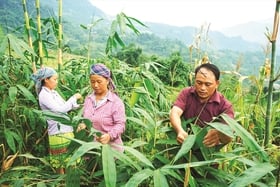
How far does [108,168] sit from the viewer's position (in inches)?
39.8

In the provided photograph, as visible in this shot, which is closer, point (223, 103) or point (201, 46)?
point (223, 103)

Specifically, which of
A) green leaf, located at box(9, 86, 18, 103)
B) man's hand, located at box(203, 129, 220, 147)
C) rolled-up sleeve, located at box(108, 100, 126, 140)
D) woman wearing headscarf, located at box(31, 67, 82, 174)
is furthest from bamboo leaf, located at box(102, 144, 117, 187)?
green leaf, located at box(9, 86, 18, 103)

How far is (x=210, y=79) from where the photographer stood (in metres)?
1.60

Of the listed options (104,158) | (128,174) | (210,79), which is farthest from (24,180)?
(210,79)

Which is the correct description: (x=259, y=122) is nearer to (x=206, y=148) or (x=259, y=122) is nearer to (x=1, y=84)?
(x=206, y=148)

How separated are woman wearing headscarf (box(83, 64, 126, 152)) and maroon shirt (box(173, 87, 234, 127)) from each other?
447 mm

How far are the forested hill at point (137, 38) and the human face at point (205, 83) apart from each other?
0.60 meters

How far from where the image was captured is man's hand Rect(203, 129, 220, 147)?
138 cm

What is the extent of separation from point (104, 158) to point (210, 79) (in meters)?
0.77

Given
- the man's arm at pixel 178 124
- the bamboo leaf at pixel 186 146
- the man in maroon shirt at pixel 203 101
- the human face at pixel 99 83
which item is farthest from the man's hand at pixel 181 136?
the human face at pixel 99 83

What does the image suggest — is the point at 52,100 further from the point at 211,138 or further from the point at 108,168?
the point at 108,168

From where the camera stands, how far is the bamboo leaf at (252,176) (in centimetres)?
95

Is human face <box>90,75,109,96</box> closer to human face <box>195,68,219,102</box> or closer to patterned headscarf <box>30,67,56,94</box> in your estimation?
patterned headscarf <box>30,67,56,94</box>

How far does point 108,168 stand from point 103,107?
1.03 m
